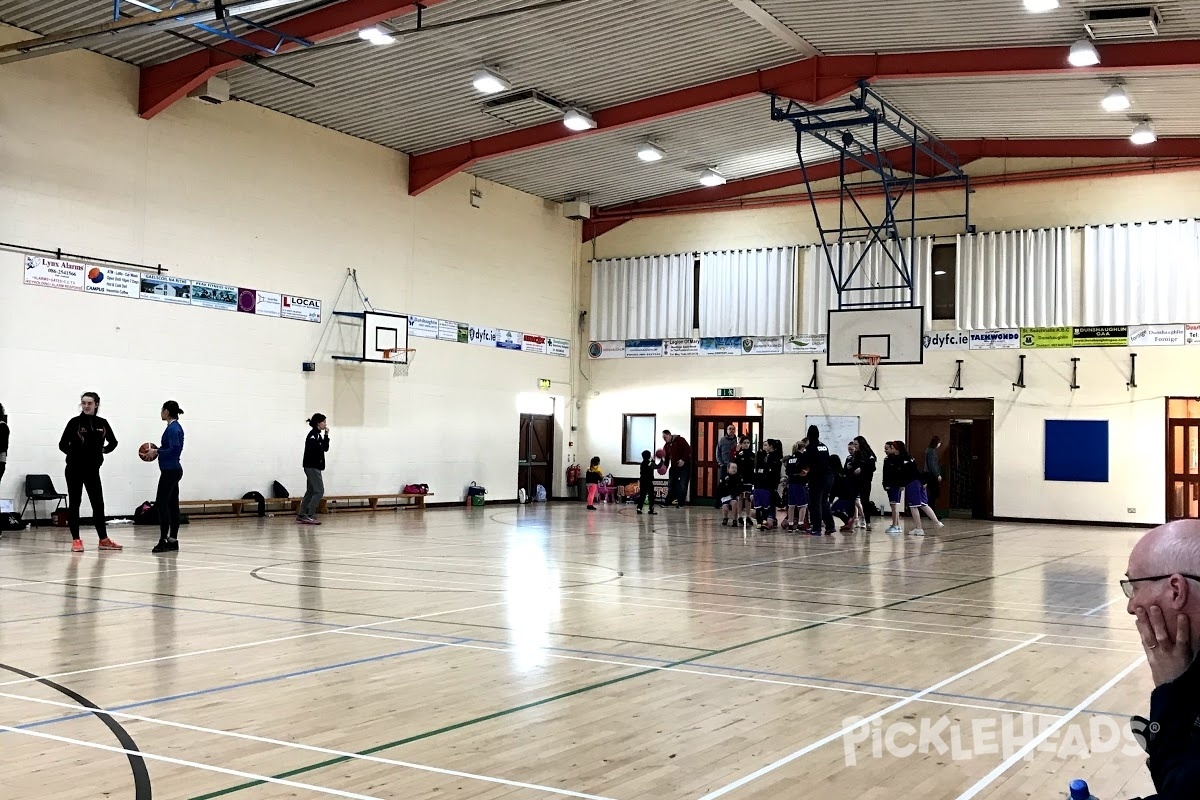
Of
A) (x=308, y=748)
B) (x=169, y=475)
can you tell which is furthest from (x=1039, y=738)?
(x=169, y=475)

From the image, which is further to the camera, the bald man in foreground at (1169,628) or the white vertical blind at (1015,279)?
the white vertical blind at (1015,279)

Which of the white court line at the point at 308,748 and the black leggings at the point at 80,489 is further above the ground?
the black leggings at the point at 80,489

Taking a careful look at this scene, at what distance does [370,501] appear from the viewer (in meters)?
22.3

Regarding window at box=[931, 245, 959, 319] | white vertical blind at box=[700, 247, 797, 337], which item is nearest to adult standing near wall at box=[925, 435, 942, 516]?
window at box=[931, 245, 959, 319]

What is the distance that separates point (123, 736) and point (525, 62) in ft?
50.5

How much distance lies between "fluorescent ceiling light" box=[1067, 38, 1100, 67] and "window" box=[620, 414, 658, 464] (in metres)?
14.2

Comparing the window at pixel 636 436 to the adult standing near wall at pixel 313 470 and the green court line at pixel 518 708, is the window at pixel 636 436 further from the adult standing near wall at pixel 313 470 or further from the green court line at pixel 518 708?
the green court line at pixel 518 708

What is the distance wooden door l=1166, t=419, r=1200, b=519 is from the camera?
73.3 ft

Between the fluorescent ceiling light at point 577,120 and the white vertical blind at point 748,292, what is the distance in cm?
735

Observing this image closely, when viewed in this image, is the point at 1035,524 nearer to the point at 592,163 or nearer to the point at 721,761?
the point at 592,163

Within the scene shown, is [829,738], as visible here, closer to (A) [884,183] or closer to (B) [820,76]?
(B) [820,76]

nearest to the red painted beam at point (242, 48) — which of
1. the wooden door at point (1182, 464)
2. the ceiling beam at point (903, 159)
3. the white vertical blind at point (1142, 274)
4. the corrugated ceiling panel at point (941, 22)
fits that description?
the corrugated ceiling panel at point (941, 22)

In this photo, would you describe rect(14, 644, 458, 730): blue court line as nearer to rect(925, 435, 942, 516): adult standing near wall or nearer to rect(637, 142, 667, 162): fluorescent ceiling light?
rect(925, 435, 942, 516): adult standing near wall

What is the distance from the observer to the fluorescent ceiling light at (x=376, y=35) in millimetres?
15906
